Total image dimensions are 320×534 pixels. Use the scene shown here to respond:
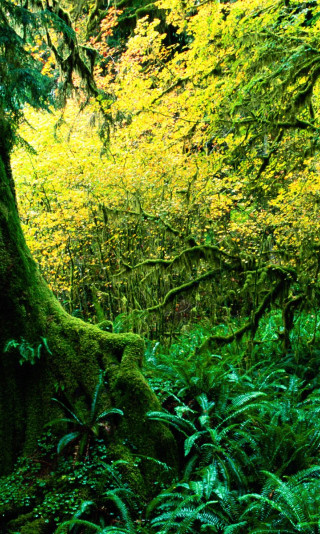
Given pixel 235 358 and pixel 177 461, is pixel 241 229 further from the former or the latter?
pixel 177 461

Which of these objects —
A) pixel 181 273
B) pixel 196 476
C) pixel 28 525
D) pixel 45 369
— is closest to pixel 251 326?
pixel 181 273

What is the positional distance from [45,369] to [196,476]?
175 cm

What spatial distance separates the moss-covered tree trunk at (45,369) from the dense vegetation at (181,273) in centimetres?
4

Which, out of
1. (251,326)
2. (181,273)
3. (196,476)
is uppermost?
(181,273)

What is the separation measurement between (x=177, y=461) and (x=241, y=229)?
7.91 metres

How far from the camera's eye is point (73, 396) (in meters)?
3.70

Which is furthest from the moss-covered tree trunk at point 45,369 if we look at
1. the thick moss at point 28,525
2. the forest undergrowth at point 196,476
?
the thick moss at point 28,525

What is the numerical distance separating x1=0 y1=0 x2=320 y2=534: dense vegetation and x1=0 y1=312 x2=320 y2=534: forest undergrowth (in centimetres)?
2

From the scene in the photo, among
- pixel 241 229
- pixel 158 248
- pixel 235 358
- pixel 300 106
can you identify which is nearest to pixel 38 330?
pixel 235 358

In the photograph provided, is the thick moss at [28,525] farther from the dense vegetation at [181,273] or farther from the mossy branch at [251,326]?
the mossy branch at [251,326]

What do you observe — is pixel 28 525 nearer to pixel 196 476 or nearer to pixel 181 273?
pixel 196 476

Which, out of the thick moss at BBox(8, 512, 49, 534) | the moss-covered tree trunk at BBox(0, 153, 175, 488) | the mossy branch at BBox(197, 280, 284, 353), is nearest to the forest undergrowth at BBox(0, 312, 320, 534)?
the thick moss at BBox(8, 512, 49, 534)

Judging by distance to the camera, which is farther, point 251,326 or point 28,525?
point 251,326

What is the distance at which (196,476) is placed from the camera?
3.37 meters
